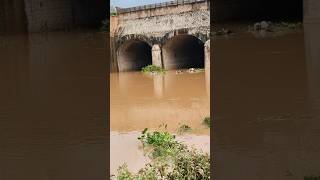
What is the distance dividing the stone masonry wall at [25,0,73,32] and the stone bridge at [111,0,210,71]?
533cm

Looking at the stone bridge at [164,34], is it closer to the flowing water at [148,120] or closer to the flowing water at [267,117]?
the flowing water at [148,120]

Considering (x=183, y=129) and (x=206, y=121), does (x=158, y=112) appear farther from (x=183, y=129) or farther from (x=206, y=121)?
(x=183, y=129)

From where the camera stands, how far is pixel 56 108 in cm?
539

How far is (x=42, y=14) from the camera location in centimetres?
1433

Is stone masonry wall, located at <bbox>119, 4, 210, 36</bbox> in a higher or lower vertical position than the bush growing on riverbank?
higher

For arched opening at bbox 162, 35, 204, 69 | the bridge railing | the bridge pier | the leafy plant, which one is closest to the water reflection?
the leafy plant

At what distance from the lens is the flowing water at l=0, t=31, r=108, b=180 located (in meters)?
3.57

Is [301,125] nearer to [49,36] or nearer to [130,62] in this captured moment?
[49,36]

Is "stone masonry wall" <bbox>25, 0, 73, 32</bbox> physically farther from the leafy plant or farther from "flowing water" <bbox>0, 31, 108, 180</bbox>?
the leafy plant

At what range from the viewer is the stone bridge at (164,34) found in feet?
61.3

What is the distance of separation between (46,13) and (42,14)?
4.6 inches

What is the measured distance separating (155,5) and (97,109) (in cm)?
1480

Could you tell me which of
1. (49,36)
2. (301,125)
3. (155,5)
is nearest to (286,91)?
(301,125)

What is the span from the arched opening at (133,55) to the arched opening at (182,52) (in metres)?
1.59
